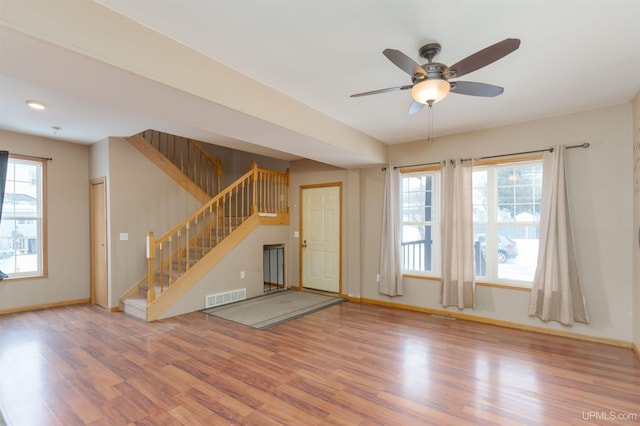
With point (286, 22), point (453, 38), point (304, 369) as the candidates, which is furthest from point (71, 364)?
point (453, 38)

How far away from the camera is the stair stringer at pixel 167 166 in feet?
17.3

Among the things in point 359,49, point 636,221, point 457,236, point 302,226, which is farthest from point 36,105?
point 636,221

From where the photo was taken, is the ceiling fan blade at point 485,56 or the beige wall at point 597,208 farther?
the beige wall at point 597,208

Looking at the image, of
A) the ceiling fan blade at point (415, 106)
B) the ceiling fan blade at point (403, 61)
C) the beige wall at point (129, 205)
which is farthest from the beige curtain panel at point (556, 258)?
the beige wall at point (129, 205)

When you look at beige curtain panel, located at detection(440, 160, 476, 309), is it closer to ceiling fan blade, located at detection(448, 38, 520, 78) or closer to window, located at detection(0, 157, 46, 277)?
ceiling fan blade, located at detection(448, 38, 520, 78)

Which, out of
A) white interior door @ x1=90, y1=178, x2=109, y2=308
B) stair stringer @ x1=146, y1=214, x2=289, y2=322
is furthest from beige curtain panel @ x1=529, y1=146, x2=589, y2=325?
white interior door @ x1=90, y1=178, x2=109, y2=308

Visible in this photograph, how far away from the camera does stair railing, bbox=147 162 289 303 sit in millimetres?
5152

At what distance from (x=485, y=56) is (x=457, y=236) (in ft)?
9.87

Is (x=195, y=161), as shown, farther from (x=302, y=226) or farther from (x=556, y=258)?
(x=556, y=258)

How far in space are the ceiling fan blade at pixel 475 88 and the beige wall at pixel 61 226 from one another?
6038mm

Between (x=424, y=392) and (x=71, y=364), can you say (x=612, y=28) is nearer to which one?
(x=424, y=392)

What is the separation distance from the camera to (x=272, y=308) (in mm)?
5012

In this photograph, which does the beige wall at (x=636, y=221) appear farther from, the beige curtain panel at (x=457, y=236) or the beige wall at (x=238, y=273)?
the beige wall at (x=238, y=273)

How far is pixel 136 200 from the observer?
5242 millimetres
